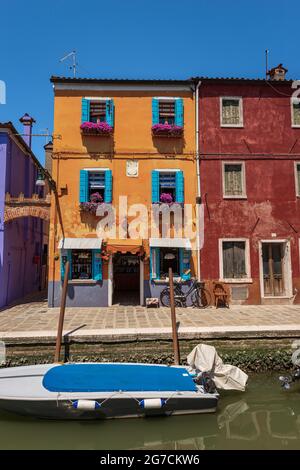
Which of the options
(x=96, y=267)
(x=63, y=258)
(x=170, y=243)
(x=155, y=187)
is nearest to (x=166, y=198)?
(x=155, y=187)

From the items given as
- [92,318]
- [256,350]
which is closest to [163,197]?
[92,318]

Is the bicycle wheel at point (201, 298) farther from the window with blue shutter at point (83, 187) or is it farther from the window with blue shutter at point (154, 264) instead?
the window with blue shutter at point (83, 187)

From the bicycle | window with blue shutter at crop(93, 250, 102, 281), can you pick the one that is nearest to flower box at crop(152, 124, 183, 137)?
window with blue shutter at crop(93, 250, 102, 281)

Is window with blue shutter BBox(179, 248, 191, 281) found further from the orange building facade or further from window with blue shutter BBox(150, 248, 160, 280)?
window with blue shutter BBox(150, 248, 160, 280)

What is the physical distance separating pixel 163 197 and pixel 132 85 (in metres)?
5.05

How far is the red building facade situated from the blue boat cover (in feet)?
22.5

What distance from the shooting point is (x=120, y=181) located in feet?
45.6

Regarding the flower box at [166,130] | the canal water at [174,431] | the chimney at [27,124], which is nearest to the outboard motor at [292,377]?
the canal water at [174,431]

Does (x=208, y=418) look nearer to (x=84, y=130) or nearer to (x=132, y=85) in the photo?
(x=84, y=130)

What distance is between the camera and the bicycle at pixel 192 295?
13180mm

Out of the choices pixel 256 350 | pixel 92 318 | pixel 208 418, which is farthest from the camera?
pixel 92 318

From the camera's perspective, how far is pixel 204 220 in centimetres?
1392

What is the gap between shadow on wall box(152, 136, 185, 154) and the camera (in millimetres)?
14109

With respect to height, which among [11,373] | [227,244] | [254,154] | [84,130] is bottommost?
[11,373]
